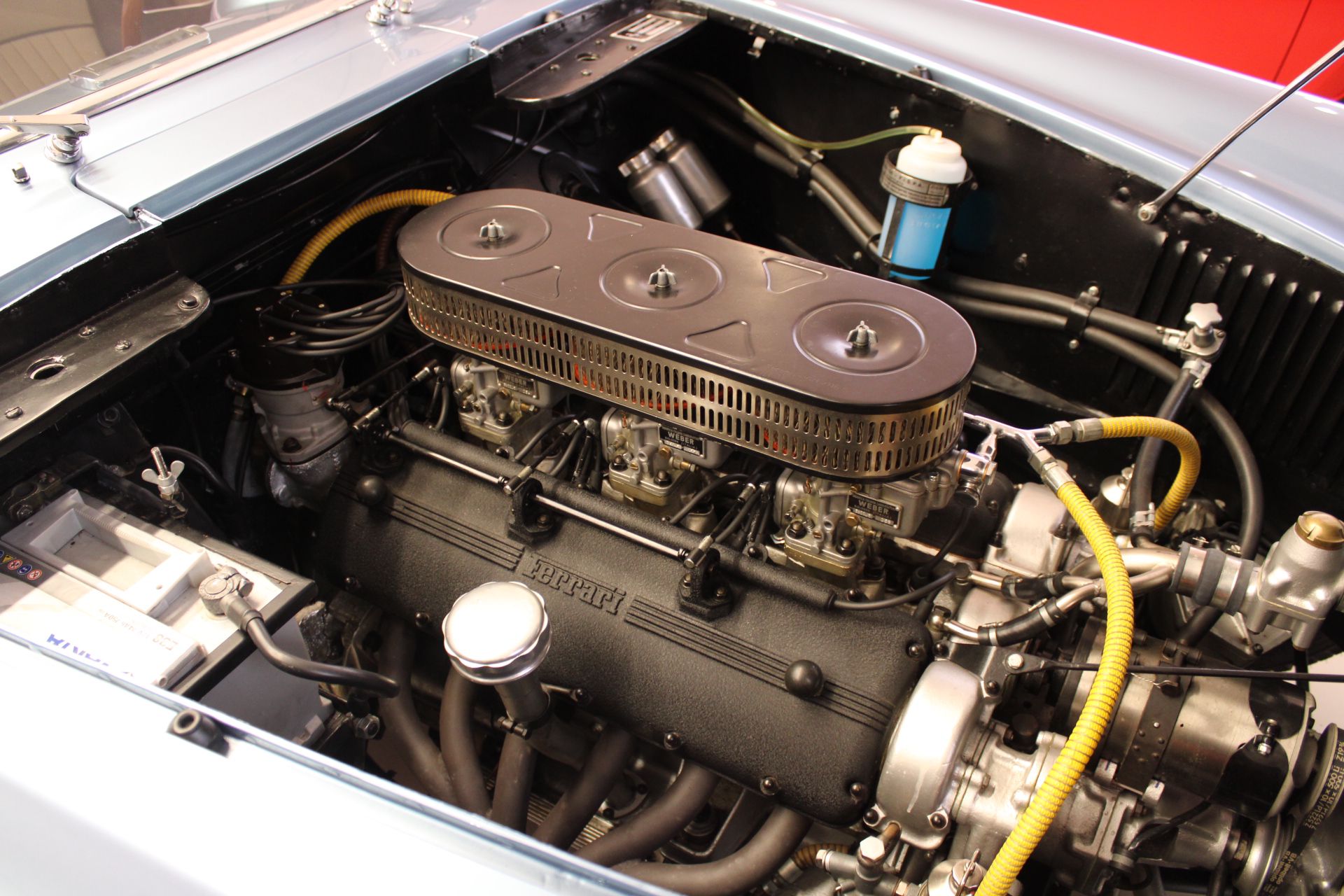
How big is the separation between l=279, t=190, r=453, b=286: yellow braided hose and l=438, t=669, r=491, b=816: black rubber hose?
2.14 ft

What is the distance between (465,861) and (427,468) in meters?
0.73

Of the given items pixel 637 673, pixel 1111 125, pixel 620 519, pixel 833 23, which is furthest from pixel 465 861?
pixel 833 23

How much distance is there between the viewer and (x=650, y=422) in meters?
1.27

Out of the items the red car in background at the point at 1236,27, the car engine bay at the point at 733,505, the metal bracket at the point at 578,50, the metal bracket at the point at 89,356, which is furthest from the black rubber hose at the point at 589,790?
the red car in background at the point at 1236,27

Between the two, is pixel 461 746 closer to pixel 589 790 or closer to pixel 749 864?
pixel 589 790

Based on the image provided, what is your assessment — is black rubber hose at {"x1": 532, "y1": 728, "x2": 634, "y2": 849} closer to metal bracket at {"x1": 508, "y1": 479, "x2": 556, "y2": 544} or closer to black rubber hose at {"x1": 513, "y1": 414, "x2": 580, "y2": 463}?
metal bracket at {"x1": 508, "y1": 479, "x2": 556, "y2": 544}

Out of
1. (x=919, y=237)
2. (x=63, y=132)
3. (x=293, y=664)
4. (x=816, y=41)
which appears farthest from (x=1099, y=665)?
(x=63, y=132)

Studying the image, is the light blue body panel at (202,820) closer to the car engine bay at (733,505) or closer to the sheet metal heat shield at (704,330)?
the car engine bay at (733,505)

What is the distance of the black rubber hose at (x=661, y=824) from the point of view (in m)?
1.23

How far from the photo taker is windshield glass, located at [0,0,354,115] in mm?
1474

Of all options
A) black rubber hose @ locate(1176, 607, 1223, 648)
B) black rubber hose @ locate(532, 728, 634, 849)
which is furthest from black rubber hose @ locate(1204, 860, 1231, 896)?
black rubber hose @ locate(532, 728, 634, 849)

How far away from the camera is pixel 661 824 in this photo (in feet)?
4.05

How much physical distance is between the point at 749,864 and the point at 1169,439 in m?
0.77

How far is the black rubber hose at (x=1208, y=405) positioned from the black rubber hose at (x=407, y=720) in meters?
1.05
